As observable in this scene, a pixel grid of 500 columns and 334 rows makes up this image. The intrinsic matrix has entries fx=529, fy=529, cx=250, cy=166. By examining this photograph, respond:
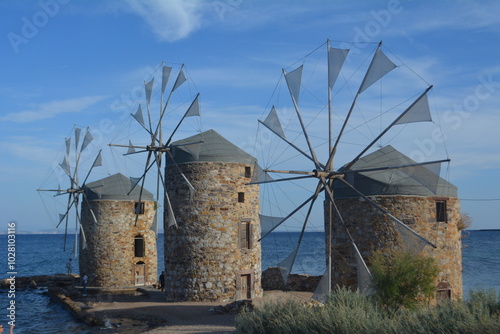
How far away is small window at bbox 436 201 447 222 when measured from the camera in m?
18.2

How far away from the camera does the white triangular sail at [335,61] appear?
15.6 metres

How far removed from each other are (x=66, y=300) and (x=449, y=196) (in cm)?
1891

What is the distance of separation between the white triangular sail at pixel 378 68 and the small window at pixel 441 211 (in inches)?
228

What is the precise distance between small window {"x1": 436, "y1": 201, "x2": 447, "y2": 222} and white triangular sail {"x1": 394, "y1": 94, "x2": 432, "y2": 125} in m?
5.08

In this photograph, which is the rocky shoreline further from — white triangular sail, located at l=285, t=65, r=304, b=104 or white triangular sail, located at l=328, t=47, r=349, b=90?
white triangular sail, located at l=328, t=47, r=349, b=90

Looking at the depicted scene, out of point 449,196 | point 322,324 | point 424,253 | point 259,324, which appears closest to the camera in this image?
point 322,324

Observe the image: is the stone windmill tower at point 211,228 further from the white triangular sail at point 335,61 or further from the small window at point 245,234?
the white triangular sail at point 335,61

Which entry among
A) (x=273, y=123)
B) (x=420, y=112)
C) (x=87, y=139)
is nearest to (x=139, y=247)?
(x=87, y=139)

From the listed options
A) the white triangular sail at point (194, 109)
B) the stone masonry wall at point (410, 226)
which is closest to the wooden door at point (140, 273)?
the white triangular sail at point (194, 109)

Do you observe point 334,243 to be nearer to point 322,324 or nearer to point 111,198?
point 322,324

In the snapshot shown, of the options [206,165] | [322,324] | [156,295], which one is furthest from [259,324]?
[156,295]

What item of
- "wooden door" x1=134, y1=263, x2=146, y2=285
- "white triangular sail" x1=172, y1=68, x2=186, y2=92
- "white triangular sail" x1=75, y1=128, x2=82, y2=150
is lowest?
→ "wooden door" x1=134, y1=263, x2=146, y2=285

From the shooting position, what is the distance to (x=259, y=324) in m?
13.3

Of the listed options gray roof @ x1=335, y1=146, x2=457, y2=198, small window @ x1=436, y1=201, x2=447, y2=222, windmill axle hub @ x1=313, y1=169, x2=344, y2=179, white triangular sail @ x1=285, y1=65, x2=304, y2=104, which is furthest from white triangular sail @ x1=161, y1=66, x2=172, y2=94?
small window @ x1=436, y1=201, x2=447, y2=222
